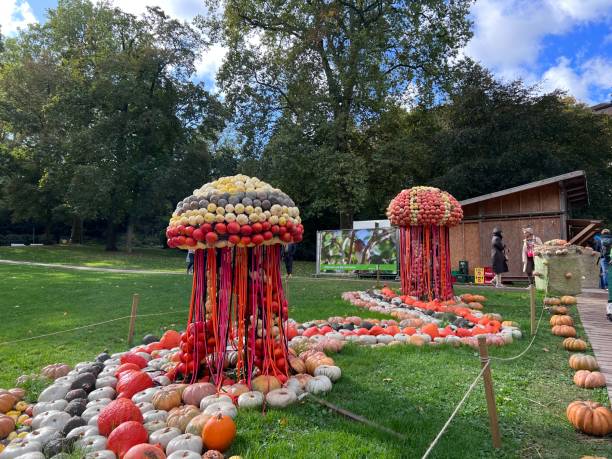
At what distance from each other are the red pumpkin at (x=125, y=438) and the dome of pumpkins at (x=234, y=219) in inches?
56.5

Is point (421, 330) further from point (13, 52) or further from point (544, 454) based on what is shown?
point (13, 52)

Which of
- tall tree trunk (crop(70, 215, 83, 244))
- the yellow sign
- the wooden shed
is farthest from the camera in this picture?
tall tree trunk (crop(70, 215, 83, 244))

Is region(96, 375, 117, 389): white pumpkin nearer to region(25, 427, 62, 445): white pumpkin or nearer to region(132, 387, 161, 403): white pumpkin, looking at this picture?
region(132, 387, 161, 403): white pumpkin

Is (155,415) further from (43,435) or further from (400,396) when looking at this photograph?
(400,396)

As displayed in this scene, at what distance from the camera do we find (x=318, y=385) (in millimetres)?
3791

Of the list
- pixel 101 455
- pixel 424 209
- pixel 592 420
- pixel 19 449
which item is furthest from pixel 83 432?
pixel 424 209

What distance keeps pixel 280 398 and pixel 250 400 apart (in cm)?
24

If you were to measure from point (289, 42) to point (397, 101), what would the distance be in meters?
6.74

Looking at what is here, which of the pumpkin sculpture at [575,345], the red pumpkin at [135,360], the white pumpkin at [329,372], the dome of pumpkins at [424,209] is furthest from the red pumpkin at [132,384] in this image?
the dome of pumpkins at [424,209]

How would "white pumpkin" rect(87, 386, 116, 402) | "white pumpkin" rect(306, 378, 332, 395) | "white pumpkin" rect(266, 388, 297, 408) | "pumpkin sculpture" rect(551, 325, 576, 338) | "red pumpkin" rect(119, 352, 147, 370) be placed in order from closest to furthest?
"white pumpkin" rect(266, 388, 297, 408), "white pumpkin" rect(87, 386, 116, 402), "white pumpkin" rect(306, 378, 332, 395), "red pumpkin" rect(119, 352, 147, 370), "pumpkin sculpture" rect(551, 325, 576, 338)

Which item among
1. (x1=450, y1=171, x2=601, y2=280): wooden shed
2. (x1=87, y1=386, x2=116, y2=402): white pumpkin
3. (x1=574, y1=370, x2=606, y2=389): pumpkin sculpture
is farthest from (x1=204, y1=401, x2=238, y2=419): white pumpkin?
(x1=450, y1=171, x2=601, y2=280): wooden shed

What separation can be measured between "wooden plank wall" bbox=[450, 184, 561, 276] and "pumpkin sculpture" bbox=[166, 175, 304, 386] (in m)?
13.4

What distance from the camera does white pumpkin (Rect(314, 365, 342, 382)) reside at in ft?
13.4

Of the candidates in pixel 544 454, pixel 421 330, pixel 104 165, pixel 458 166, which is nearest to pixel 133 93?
pixel 104 165
